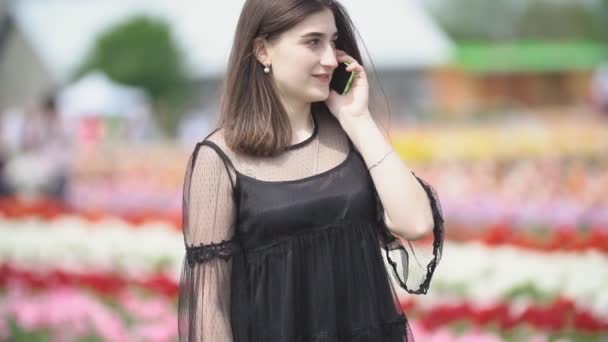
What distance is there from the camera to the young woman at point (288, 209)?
8.37ft

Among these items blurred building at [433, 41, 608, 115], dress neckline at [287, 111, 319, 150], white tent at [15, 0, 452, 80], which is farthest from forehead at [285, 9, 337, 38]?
blurred building at [433, 41, 608, 115]

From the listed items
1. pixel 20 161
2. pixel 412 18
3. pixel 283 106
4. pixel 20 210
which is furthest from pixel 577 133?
pixel 412 18

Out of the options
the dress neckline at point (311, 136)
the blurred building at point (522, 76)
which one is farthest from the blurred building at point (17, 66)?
the dress neckline at point (311, 136)

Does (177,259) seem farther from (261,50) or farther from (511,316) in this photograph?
(261,50)

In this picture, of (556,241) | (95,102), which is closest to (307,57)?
(556,241)

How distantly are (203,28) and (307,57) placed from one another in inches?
1136

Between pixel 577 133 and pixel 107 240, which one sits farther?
pixel 577 133

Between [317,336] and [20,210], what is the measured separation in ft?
20.2

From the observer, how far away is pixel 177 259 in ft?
22.6

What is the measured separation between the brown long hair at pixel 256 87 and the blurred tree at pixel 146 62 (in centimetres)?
2982

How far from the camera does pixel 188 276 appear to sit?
104 inches

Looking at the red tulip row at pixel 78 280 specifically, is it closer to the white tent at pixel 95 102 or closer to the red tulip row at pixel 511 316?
the red tulip row at pixel 511 316

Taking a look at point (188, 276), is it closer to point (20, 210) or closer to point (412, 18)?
point (20, 210)

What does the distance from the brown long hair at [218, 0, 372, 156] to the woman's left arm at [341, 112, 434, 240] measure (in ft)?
0.64
